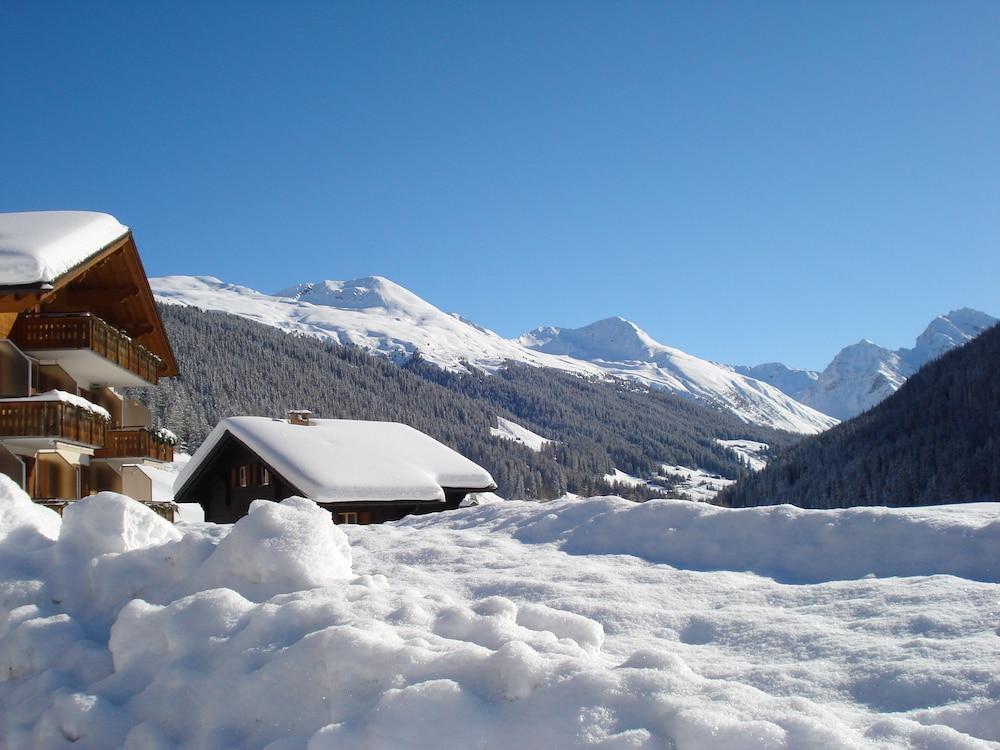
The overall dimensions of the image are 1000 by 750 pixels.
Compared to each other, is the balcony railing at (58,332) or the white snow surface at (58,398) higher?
the balcony railing at (58,332)

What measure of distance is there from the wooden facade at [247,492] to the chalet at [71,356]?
11.5ft

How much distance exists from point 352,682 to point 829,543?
209 inches

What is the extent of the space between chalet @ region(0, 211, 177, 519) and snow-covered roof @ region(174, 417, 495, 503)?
3263 mm

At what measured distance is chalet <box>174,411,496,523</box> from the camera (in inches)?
1040

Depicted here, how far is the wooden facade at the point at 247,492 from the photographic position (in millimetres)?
27206

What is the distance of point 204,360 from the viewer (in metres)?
136

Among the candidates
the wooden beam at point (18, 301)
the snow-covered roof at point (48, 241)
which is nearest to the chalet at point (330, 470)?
the snow-covered roof at point (48, 241)

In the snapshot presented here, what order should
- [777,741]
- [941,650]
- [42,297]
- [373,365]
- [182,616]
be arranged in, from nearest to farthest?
[777,741] < [941,650] < [182,616] < [42,297] < [373,365]

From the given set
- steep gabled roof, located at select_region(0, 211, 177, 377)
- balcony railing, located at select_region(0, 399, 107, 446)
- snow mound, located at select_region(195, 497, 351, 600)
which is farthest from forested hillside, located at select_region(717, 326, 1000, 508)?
snow mound, located at select_region(195, 497, 351, 600)

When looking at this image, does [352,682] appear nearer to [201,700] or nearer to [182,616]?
[201,700]

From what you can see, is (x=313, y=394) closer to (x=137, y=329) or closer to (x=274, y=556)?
(x=137, y=329)

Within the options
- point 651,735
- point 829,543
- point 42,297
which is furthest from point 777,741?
point 42,297

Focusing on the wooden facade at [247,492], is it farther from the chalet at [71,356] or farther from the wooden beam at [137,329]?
the wooden beam at [137,329]

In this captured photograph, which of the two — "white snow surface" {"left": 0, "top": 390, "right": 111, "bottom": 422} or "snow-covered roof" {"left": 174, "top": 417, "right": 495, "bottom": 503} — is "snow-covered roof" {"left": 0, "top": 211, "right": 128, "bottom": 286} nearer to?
"white snow surface" {"left": 0, "top": 390, "right": 111, "bottom": 422}
